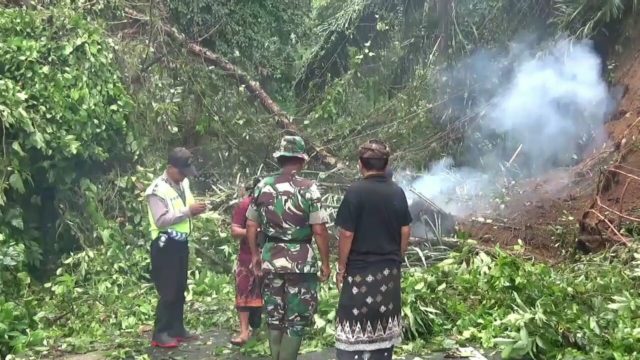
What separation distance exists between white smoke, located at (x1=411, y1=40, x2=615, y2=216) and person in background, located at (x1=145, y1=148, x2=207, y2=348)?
5.87m

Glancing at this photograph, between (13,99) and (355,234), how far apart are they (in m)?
4.31

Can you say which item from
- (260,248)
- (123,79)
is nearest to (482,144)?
(123,79)

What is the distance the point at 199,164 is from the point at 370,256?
646 cm

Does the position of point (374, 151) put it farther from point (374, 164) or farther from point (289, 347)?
point (289, 347)

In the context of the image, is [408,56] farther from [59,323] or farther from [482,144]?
[59,323]

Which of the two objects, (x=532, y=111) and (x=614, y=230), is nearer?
(x=614, y=230)

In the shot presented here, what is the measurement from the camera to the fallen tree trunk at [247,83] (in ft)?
31.5

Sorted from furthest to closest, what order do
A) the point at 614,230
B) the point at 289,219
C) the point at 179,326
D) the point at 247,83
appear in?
the point at 247,83 < the point at 614,230 < the point at 179,326 < the point at 289,219

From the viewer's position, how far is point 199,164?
392 inches

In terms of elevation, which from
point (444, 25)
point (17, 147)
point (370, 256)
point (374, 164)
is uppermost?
point (444, 25)

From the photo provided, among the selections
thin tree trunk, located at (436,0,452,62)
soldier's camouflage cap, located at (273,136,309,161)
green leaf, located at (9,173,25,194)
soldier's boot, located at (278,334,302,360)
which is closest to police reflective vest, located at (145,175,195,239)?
soldier's camouflage cap, located at (273,136,309,161)

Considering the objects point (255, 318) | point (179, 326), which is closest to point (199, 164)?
point (179, 326)

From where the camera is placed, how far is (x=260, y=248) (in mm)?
4398

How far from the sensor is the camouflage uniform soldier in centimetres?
410
